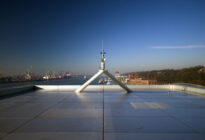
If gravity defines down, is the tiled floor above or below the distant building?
Answer: below

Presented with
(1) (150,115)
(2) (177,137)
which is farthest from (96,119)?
(2) (177,137)

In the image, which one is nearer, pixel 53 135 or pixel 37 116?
pixel 53 135

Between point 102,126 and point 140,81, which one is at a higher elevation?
point 140,81

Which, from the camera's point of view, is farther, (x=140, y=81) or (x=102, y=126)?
(x=140, y=81)

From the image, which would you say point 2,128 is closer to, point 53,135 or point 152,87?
point 53,135

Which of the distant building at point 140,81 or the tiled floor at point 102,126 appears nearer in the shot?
the tiled floor at point 102,126

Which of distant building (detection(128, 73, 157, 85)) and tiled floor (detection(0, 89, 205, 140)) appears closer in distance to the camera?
tiled floor (detection(0, 89, 205, 140))

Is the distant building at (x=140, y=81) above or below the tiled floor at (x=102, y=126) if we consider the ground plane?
above

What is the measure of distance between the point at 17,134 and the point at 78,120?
6.20 ft

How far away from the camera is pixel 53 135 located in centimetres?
330

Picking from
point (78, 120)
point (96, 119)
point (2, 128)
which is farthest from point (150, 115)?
point (2, 128)

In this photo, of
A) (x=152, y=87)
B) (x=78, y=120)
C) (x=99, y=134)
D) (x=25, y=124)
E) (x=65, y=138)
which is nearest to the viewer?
(x=65, y=138)

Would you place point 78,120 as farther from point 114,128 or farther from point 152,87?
point 152,87

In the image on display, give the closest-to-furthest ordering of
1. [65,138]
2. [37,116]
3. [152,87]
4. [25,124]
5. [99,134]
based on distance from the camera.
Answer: [65,138], [99,134], [25,124], [37,116], [152,87]
